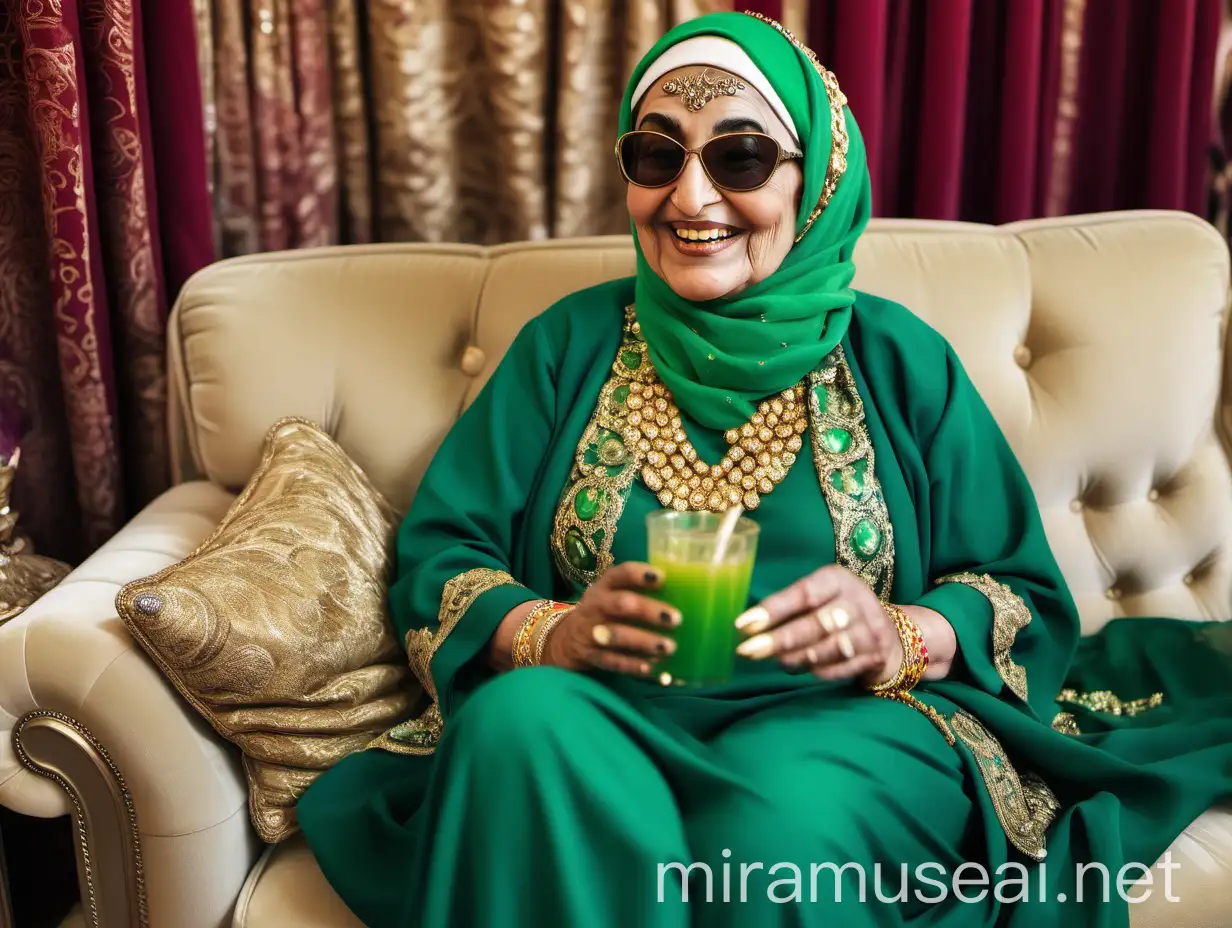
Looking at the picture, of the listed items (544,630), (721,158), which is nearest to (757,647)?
(544,630)

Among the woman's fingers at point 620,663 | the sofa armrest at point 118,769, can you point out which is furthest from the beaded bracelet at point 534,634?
the sofa armrest at point 118,769

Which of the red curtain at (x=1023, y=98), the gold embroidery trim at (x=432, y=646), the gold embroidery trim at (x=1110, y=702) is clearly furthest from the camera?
the red curtain at (x=1023, y=98)

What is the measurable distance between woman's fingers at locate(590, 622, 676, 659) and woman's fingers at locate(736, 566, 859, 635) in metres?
0.07

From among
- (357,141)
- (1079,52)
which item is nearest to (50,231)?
(357,141)

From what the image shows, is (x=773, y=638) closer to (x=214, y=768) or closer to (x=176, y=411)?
(x=214, y=768)

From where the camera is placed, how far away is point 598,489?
1.42 metres

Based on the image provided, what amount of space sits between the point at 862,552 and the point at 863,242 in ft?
1.93

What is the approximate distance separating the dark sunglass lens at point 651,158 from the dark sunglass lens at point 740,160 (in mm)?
43

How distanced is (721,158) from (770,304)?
19 cm

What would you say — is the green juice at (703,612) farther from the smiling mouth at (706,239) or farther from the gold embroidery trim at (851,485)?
the smiling mouth at (706,239)

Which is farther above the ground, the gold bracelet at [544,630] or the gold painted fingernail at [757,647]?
the gold painted fingernail at [757,647]

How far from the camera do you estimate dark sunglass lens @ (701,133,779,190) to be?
1.34 metres

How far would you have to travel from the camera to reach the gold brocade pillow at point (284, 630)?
1.21 meters

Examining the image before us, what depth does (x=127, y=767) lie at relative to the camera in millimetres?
1212
